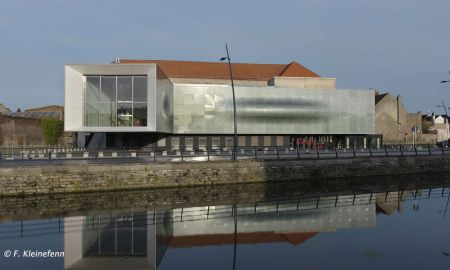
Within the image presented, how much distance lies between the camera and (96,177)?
2416 cm

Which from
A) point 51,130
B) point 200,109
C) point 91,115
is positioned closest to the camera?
point 91,115

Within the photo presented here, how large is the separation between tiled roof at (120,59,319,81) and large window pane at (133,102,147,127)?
28201mm

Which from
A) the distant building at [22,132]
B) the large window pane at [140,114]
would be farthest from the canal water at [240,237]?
the distant building at [22,132]

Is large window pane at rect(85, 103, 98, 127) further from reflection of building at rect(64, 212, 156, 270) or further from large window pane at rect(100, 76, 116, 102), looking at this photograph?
reflection of building at rect(64, 212, 156, 270)

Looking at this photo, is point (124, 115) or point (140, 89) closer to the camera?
point (124, 115)

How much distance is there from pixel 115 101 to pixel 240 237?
28102mm

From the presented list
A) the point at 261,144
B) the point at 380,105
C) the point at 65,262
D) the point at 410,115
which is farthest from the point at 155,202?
the point at 410,115

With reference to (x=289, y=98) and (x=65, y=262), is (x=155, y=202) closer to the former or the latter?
(x=65, y=262)

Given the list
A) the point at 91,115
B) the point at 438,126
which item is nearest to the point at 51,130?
the point at 91,115

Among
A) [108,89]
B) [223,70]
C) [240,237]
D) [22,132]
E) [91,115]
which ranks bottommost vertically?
[240,237]

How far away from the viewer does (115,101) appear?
3969 centimetres

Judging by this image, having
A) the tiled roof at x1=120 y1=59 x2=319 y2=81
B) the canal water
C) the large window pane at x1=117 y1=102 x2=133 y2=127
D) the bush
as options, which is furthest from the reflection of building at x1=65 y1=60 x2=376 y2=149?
the canal water

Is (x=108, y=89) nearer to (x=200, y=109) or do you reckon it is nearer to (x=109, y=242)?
(x=200, y=109)

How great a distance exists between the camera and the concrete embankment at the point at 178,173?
22.8 meters
